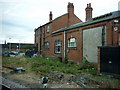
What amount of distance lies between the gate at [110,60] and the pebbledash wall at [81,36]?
165 cm

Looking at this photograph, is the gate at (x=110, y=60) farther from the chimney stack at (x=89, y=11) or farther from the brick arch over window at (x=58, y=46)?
the chimney stack at (x=89, y=11)

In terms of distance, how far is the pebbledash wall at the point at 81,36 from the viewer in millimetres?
12117

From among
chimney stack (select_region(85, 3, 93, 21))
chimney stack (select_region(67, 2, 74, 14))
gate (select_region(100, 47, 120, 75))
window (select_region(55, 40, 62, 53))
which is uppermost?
chimney stack (select_region(67, 2, 74, 14))

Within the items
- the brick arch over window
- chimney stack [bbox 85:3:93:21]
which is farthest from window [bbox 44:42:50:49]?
chimney stack [bbox 85:3:93:21]

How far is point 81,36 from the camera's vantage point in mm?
15922

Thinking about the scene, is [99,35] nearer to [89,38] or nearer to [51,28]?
[89,38]

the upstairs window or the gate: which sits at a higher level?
the upstairs window

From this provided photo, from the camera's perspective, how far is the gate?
9642 millimetres

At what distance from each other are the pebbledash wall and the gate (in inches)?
64.9

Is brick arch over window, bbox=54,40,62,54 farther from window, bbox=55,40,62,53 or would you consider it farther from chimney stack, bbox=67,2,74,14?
chimney stack, bbox=67,2,74,14

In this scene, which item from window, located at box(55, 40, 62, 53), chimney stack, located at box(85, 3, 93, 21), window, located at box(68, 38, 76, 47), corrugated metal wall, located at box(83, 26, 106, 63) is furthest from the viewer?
chimney stack, located at box(85, 3, 93, 21)

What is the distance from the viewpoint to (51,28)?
2475cm

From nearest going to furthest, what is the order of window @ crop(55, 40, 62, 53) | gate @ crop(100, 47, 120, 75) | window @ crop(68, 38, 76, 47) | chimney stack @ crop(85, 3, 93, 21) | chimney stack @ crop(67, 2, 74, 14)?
gate @ crop(100, 47, 120, 75)
window @ crop(68, 38, 76, 47)
window @ crop(55, 40, 62, 53)
chimney stack @ crop(85, 3, 93, 21)
chimney stack @ crop(67, 2, 74, 14)

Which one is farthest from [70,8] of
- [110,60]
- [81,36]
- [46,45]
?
[110,60]
